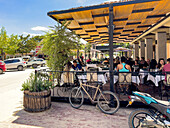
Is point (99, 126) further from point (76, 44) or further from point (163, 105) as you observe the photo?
point (76, 44)

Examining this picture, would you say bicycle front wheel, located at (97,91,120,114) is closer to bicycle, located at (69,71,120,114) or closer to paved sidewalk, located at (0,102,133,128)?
bicycle, located at (69,71,120,114)

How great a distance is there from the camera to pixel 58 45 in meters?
5.85

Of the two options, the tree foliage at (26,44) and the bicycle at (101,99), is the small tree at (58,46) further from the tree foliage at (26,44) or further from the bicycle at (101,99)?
the tree foliage at (26,44)

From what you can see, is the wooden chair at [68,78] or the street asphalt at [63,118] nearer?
the street asphalt at [63,118]

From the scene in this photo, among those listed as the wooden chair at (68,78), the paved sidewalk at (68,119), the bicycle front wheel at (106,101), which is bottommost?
the paved sidewalk at (68,119)

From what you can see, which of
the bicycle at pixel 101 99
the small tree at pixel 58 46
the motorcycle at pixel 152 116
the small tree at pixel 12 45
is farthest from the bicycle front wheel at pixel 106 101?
the small tree at pixel 12 45

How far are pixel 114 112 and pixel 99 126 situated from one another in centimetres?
84

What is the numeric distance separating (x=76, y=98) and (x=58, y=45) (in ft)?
8.93

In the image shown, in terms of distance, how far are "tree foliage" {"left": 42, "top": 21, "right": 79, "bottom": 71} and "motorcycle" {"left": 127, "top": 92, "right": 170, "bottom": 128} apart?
4.09 meters

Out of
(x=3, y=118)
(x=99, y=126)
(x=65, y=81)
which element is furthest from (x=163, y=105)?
(x=3, y=118)

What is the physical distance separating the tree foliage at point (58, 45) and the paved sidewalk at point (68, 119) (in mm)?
2363

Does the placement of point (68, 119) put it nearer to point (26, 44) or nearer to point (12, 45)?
point (12, 45)

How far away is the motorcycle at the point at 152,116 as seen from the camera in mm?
2527

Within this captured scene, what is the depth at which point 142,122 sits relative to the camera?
2.70m
